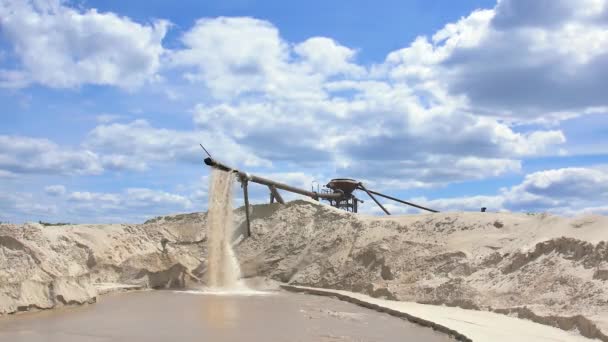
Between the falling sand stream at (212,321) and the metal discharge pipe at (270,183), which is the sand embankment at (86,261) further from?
the metal discharge pipe at (270,183)

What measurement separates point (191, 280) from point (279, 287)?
320 cm

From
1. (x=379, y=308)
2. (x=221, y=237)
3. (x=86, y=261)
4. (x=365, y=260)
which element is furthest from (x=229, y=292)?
(x=379, y=308)

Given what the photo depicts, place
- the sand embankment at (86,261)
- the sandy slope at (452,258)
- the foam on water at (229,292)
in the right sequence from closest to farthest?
1. the sandy slope at (452,258)
2. the sand embankment at (86,261)
3. the foam on water at (229,292)

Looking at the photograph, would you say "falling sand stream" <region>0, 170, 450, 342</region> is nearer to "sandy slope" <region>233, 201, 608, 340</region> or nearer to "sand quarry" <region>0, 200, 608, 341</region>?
"sand quarry" <region>0, 200, 608, 341</region>

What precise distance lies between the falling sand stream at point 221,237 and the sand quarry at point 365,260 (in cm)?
57

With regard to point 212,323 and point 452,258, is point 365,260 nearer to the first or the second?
point 452,258

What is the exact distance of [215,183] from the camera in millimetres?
23250

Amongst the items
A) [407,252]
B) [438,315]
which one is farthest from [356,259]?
[438,315]

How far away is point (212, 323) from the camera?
13.1 meters

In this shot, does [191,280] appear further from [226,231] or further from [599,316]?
[599,316]

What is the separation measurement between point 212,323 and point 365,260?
349 inches

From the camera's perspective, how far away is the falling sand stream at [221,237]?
883 inches

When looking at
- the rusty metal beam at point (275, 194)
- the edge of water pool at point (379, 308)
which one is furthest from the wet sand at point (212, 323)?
the rusty metal beam at point (275, 194)

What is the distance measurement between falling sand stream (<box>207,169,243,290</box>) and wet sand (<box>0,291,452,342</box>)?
186 inches
